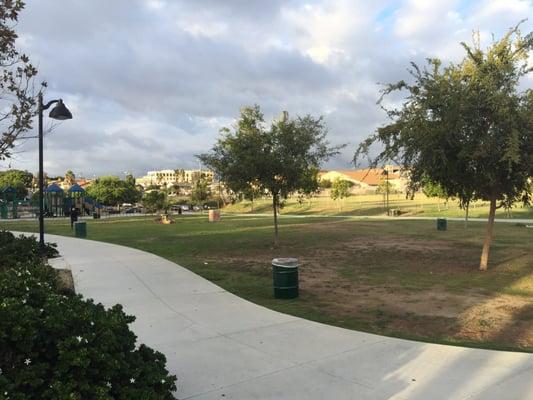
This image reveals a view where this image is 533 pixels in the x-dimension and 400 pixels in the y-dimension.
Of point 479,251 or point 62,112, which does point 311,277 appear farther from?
point 479,251

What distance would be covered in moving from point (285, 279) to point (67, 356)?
22.1 feet

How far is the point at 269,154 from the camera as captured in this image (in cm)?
1889

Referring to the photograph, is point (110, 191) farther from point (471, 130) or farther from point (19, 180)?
point (471, 130)

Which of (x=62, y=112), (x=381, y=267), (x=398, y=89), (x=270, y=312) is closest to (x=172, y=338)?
(x=270, y=312)

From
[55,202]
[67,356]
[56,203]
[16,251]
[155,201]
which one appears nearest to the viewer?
[67,356]

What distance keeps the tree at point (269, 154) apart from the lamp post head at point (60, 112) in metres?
9.26

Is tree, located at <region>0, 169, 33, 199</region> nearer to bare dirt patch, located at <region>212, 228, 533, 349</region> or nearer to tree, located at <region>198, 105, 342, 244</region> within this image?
tree, located at <region>198, 105, 342, 244</region>

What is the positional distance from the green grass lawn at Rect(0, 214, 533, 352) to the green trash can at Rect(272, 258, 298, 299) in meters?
0.23

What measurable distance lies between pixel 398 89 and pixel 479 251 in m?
7.97

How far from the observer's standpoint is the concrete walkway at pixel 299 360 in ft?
A: 15.8

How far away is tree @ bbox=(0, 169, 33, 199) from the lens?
3794 inches

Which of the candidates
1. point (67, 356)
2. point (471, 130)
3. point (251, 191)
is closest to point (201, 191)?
point (251, 191)

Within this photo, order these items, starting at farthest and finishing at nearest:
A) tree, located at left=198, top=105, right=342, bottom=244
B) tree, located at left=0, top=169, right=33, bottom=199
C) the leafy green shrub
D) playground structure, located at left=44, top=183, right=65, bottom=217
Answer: tree, located at left=0, top=169, right=33, bottom=199, playground structure, located at left=44, top=183, right=65, bottom=217, tree, located at left=198, top=105, right=342, bottom=244, the leafy green shrub

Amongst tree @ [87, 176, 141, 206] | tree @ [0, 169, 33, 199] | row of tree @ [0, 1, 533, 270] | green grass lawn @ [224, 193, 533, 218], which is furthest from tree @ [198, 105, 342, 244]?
tree @ [0, 169, 33, 199]
